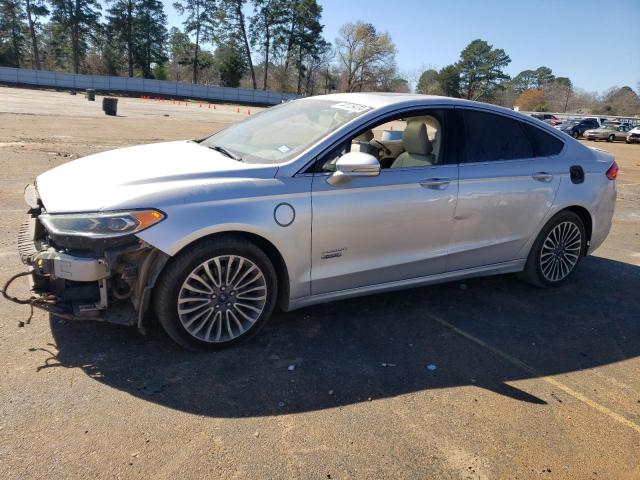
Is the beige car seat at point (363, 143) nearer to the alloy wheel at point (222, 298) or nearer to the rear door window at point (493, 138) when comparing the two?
the rear door window at point (493, 138)

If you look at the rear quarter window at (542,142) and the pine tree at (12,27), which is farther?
the pine tree at (12,27)

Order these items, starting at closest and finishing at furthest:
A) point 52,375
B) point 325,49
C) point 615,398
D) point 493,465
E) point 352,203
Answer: point 493,465, point 52,375, point 615,398, point 352,203, point 325,49

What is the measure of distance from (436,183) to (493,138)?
0.87 metres

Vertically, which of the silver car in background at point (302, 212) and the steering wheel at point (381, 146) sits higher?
the steering wheel at point (381, 146)

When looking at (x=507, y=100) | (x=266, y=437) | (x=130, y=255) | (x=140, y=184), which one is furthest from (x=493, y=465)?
(x=507, y=100)

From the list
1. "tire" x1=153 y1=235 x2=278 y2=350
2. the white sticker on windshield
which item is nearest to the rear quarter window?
the white sticker on windshield

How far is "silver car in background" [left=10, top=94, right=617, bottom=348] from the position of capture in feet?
10.5

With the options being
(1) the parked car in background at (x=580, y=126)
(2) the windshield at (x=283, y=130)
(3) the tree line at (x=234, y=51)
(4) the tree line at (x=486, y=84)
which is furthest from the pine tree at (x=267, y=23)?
(2) the windshield at (x=283, y=130)

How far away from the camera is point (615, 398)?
339 centimetres

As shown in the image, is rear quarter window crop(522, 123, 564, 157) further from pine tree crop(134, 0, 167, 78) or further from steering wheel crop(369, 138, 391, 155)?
pine tree crop(134, 0, 167, 78)

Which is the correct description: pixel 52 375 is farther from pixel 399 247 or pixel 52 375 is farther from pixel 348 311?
pixel 399 247

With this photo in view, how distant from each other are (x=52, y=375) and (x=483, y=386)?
8.83ft

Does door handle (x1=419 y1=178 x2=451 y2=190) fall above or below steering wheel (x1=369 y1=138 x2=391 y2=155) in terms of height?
below

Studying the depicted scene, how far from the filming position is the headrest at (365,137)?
4.00m
